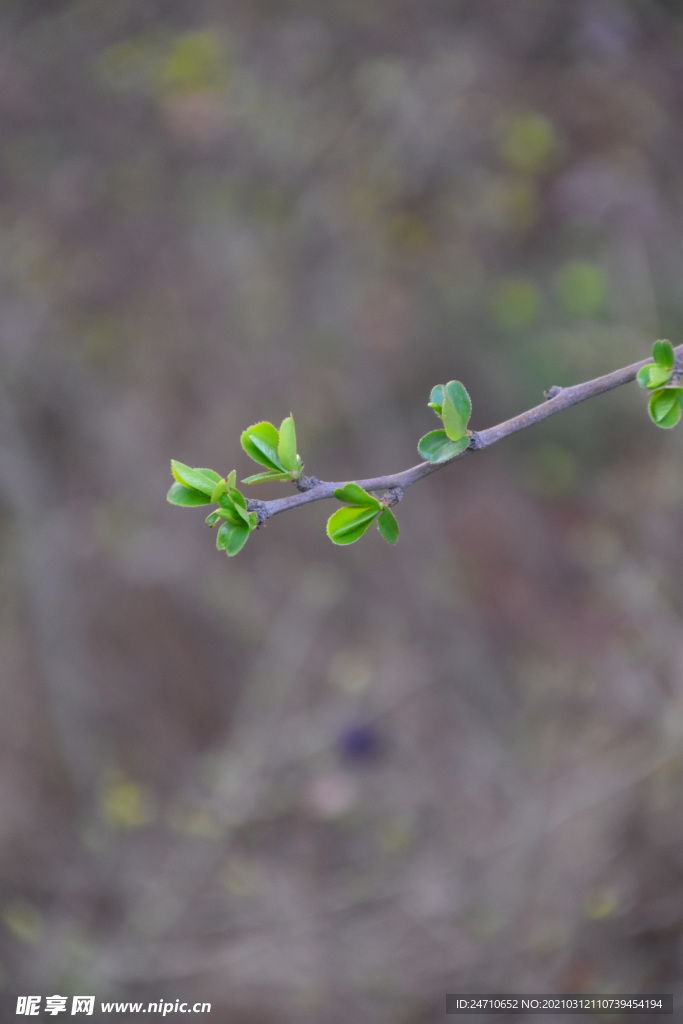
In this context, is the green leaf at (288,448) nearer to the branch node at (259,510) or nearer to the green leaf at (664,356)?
the branch node at (259,510)

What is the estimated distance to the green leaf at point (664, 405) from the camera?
771 mm

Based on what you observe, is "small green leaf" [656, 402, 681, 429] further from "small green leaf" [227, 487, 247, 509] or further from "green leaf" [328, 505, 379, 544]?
"small green leaf" [227, 487, 247, 509]

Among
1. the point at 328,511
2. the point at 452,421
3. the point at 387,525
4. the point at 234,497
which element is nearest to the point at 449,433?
the point at 452,421

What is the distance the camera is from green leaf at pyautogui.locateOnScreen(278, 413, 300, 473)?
76cm

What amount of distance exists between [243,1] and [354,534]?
341 cm

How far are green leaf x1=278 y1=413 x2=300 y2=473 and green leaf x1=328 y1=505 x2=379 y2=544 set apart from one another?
69mm

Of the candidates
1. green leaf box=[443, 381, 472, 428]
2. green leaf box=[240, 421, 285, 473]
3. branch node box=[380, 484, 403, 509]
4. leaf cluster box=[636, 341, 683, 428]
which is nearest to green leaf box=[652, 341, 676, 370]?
leaf cluster box=[636, 341, 683, 428]

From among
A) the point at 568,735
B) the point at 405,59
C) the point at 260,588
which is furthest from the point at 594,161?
the point at 260,588

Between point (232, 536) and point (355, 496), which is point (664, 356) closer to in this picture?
point (355, 496)

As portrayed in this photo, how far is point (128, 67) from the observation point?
2873mm

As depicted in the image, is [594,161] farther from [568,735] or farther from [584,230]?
[568,735]

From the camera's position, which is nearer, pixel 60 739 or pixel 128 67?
pixel 128 67

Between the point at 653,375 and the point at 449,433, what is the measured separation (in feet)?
0.77

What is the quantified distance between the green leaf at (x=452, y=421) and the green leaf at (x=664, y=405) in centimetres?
21
